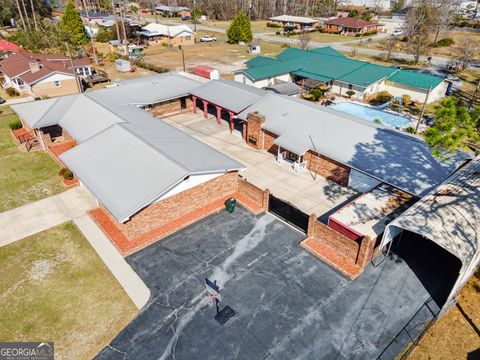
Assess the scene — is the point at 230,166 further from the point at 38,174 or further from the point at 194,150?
the point at 38,174

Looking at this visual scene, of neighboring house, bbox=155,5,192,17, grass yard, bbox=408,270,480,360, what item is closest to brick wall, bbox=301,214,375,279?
grass yard, bbox=408,270,480,360

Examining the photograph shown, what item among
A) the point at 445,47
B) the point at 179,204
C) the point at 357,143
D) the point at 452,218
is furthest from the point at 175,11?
the point at 452,218

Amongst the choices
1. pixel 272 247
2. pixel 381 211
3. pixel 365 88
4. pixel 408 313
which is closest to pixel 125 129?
pixel 272 247

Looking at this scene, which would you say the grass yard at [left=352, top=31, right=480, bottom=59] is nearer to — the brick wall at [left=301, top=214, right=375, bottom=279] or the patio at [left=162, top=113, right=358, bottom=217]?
the patio at [left=162, top=113, right=358, bottom=217]

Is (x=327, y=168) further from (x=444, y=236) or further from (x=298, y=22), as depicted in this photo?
(x=298, y=22)

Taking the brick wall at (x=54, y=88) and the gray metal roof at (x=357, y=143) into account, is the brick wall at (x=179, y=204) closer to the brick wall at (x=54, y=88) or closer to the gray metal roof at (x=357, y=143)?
the gray metal roof at (x=357, y=143)
